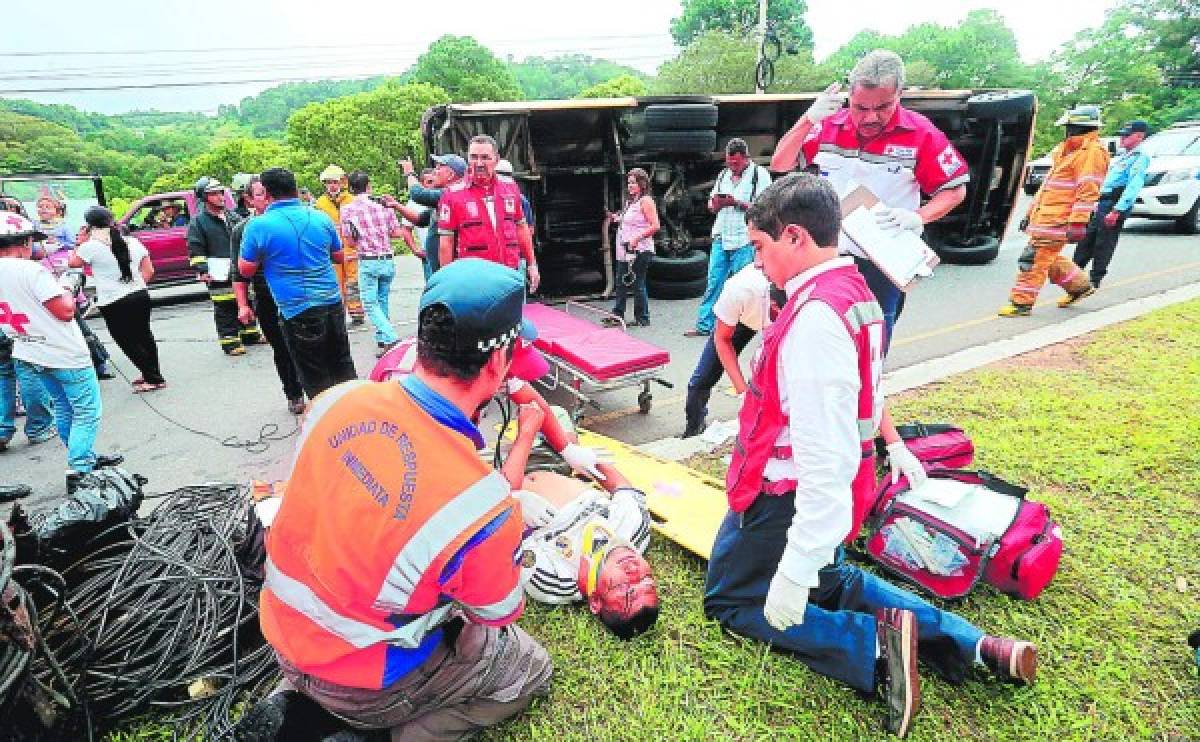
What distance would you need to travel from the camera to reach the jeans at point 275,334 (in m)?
4.92

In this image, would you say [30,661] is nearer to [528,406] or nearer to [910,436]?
[528,406]

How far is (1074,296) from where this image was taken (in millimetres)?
7309

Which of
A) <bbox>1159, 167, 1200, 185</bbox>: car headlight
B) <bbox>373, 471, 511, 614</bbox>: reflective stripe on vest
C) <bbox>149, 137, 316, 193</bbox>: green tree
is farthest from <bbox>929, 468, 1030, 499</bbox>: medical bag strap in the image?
<bbox>149, 137, 316, 193</bbox>: green tree

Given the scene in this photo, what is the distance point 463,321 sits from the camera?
158 cm

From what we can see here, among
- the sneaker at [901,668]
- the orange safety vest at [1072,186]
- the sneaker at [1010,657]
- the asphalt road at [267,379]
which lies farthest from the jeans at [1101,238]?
the sneaker at [901,668]

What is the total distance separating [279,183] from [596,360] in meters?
2.48

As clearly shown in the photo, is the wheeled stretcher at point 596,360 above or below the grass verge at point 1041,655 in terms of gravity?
above

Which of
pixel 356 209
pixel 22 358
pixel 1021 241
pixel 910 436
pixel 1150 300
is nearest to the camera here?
pixel 910 436

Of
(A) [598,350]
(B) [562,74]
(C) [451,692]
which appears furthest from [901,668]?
(B) [562,74]

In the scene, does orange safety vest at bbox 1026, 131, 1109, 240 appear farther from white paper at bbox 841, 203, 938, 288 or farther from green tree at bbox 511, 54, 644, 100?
green tree at bbox 511, 54, 644, 100

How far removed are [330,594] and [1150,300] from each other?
362 inches

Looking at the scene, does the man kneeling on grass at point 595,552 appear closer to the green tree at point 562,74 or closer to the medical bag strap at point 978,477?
the medical bag strap at point 978,477

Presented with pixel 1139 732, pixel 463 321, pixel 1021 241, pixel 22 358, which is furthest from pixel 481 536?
pixel 1021 241

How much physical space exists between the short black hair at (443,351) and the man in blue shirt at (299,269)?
3.20 metres
